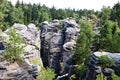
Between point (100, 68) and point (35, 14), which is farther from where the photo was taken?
point (35, 14)

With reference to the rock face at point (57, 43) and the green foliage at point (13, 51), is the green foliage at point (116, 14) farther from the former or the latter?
the green foliage at point (13, 51)

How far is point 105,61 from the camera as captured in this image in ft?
179

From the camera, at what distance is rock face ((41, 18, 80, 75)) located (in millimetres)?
100613

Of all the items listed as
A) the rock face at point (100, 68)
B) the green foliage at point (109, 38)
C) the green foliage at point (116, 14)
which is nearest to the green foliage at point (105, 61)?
the rock face at point (100, 68)

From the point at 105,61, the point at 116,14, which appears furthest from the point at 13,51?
the point at 116,14

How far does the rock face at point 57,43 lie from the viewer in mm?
100613

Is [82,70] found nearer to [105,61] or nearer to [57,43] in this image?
[105,61]

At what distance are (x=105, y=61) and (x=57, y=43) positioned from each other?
182ft

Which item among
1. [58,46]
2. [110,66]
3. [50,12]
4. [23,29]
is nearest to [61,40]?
[58,46]

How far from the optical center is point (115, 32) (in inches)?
2931

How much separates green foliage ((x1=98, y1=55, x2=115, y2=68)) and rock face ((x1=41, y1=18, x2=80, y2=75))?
4202cm

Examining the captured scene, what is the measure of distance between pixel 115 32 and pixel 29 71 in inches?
1345

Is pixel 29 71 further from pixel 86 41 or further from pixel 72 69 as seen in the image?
pixel 86 41

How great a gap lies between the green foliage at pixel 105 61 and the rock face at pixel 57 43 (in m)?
42.0
